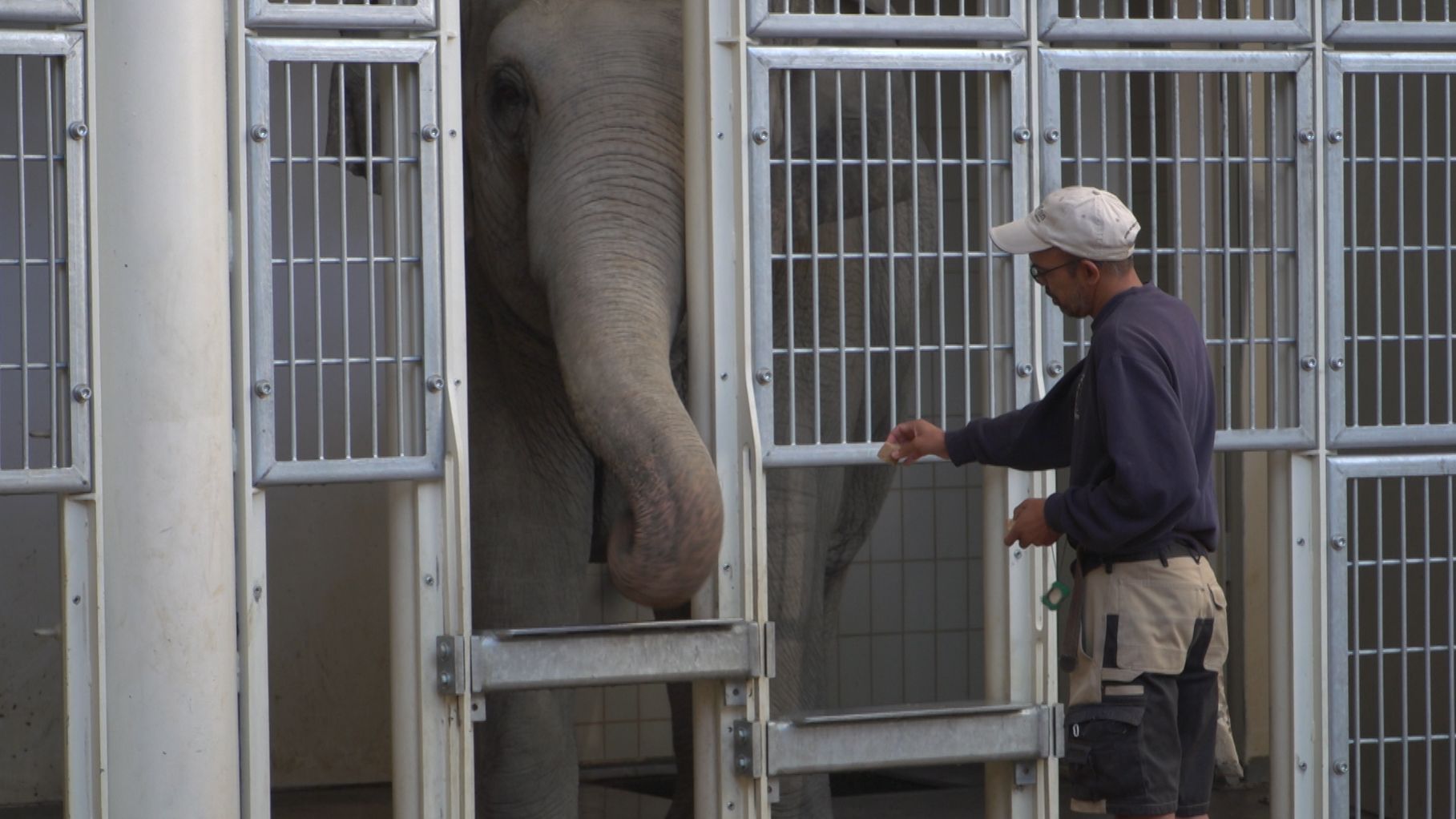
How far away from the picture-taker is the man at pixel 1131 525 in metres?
3.30

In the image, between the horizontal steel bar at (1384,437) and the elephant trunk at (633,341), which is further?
the horizontal steel bar at (1384,437)

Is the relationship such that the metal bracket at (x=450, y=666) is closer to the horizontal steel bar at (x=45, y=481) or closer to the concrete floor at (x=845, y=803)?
the horizontal steel bar at (x=45, y=481)

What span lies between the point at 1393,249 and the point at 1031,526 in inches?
51.5

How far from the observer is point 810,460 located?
4.05m

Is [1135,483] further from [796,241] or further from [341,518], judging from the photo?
[341,518]

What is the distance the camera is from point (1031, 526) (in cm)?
Answer: 353

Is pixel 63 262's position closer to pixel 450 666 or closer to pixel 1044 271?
pixel 450 666

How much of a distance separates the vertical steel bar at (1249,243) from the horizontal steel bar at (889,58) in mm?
527

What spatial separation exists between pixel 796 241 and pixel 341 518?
2.42 m

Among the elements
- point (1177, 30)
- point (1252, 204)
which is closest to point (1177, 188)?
point (1252, 204)

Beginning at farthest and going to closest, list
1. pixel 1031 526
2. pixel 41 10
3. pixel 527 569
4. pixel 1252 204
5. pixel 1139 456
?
1. pixel 527 569
2. pixel 1252 204
3. pixel 41 10
4. pixel 1031 526
5. pixel 1139 456

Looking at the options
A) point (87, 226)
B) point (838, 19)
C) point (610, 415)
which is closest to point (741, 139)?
point (838, 19)

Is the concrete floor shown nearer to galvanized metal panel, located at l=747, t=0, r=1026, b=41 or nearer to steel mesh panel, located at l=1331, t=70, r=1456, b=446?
steel mesh panel, located at l=1331, t=70, r=1456, b=446

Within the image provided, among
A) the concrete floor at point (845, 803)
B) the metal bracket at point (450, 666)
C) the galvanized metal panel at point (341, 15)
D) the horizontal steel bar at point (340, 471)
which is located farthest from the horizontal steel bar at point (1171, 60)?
the concrete floor at point (845, 803)
